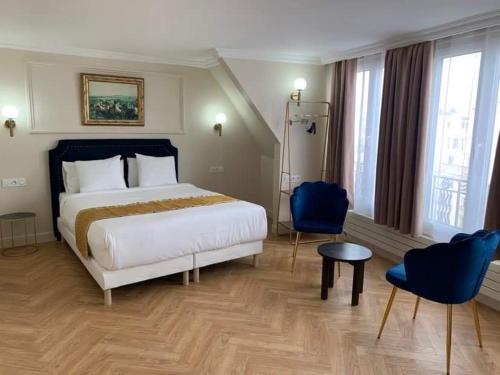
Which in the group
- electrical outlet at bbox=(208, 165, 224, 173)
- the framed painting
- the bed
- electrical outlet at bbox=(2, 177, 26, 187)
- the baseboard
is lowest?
the baseboard

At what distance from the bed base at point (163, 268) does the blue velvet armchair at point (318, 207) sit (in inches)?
20.3

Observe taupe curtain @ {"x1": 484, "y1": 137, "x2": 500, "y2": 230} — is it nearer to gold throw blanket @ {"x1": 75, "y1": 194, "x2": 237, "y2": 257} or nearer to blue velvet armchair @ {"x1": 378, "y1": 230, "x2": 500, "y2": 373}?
blue velvet armchair @ {"x1": 378, "y1": 230, "x2": 500, "y2": 373}

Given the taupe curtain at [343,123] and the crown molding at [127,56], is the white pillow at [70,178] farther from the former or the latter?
the taupe curtain at [343,123]

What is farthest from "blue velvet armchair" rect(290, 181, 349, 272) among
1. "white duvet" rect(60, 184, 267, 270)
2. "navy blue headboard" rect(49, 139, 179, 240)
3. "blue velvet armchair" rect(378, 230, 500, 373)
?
"navy blue headboard" rect(49, 139, 179, 240)

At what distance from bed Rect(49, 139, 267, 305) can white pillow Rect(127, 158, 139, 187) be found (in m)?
0.28

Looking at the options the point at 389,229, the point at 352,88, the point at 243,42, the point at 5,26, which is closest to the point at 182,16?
the point at 243,42

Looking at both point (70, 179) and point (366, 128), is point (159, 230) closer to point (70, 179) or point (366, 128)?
point (70, 179)

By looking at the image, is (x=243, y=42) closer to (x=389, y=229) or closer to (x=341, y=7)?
(x=341, y=7)

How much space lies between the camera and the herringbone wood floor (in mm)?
2367

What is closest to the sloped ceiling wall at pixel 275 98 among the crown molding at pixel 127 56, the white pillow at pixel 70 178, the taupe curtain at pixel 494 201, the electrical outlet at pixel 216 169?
the crown molding at pixel 127 56

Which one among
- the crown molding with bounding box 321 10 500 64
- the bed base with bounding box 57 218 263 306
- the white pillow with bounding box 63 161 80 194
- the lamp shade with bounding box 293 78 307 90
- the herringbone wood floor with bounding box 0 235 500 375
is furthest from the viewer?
the lamp shade with bounding box 293 78 307 90

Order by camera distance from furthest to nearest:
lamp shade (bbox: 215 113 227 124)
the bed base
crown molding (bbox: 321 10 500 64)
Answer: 1. lamp shade (bbox: 215 113 227 124)
2. the bed base
3. crown molding (bbox: 321 10 500 64)

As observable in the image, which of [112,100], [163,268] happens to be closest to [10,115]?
[112,100]

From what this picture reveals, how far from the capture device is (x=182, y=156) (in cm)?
540
